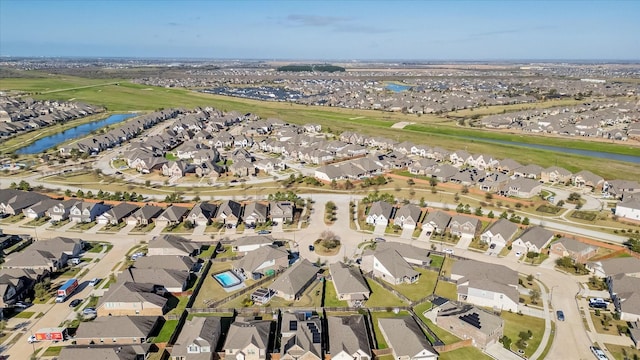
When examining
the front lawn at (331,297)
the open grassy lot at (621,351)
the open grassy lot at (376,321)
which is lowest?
the front lawn at (331,297)

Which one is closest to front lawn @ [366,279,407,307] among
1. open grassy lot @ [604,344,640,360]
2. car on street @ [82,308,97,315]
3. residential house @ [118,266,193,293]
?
open grassy lot @ [604,344,640,360]

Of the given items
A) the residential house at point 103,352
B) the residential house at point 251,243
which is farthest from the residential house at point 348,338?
the residential house at point 251,243

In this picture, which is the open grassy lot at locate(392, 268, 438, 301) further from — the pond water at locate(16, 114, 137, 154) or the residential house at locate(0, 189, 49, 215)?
the pond water at locate(16, 114, 137, 154)

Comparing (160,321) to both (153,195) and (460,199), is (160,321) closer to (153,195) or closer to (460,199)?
(153,195)

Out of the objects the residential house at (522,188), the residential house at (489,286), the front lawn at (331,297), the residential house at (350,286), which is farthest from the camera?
the residential house at (522,188)

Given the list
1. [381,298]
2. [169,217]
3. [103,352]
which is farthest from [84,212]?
[381,298]

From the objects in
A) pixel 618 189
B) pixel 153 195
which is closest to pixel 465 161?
pixel 618 189

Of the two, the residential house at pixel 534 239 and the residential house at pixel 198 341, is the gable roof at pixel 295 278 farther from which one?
the residential house at pixel 534 239
